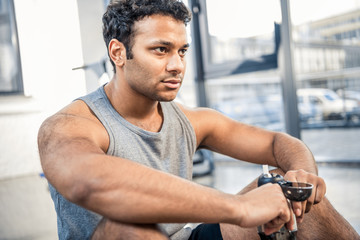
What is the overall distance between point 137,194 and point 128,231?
86 millimetres

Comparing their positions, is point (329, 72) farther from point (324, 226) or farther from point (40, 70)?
point (40, 70)

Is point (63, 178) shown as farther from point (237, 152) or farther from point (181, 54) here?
point (237, 152)

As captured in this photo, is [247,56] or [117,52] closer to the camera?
[117,52]

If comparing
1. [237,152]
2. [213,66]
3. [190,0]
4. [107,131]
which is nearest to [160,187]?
[107,131]

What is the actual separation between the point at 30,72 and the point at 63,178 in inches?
119

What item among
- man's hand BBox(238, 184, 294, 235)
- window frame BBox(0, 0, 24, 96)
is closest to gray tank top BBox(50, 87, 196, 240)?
man's hand BBox(238, 184, 294, 235)

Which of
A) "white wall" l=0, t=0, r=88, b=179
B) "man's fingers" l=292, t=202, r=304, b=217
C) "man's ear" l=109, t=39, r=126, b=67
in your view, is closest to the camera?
"man's fingers" l=292, t=202, r=304, b=217

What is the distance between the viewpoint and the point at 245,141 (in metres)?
1.16

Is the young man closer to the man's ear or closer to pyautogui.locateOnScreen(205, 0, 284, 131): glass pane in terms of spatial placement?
the man's ear

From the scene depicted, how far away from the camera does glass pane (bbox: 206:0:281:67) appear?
2.59 meters

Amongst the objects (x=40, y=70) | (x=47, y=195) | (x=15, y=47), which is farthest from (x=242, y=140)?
(x=15, y=47)

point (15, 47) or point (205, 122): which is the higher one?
point (15, 47)

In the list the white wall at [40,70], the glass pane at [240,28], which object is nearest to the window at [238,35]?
the glass pane at [240,28]

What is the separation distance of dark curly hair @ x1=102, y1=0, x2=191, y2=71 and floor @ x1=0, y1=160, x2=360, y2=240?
1.07 m
